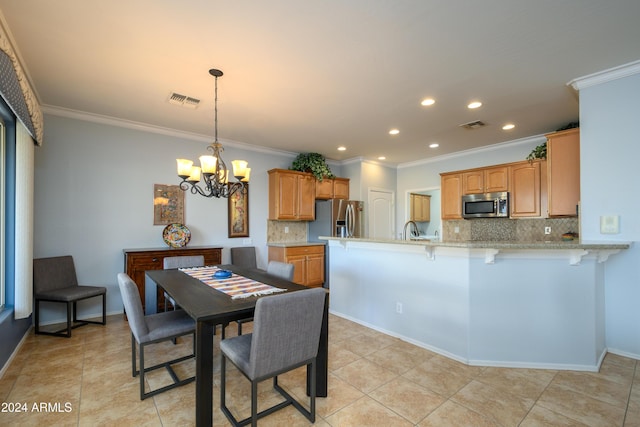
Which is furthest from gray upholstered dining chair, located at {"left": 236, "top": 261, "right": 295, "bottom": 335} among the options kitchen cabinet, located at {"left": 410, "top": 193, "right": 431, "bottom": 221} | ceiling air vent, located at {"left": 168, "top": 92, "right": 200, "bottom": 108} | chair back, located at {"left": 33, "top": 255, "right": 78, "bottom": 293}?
kitchen cabinet, located at {"left": 410, "top": 193, "right": 431, "bottom": 221}

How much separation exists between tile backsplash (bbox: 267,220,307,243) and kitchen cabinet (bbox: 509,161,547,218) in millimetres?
3631

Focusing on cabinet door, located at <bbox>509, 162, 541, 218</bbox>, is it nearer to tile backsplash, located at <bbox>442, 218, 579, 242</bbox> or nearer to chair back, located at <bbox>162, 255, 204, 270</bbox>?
tile backsplash, located at <bbox>442, 218, 579, 242</bbox>

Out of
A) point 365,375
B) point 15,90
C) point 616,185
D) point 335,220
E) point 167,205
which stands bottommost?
point 365,375

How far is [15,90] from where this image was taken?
6.91 feet

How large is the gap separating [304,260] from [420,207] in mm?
3432

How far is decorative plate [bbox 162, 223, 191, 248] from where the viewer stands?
4191mm

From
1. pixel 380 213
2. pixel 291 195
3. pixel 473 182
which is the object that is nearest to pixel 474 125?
pixel 473 182

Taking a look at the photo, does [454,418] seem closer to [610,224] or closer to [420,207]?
[610,224]

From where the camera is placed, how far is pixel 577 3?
186 cm

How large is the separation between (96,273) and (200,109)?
8.17 feet

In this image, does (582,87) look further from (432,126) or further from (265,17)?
(265,17)

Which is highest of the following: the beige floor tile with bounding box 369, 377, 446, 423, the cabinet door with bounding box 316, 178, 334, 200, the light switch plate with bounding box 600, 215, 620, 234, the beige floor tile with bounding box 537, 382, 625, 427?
the cabinet door with bounding box 316, 178, 334, 200

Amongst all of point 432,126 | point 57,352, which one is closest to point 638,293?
point 432,126

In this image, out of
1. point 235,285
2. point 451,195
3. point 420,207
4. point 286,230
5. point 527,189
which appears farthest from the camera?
point 420,207
